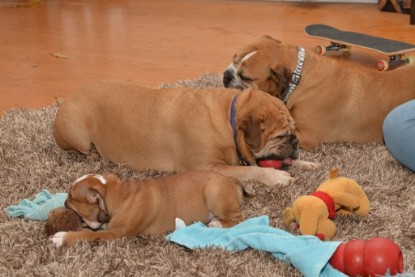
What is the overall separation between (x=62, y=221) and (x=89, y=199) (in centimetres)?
19

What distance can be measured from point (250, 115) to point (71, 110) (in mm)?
1305

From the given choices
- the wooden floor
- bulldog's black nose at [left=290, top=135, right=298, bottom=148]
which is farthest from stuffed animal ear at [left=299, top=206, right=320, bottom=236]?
the wooden floor

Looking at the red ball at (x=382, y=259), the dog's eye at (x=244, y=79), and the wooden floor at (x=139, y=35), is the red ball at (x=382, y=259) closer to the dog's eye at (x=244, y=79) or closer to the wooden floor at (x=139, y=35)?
the dog's eye at (x=244, y=79)

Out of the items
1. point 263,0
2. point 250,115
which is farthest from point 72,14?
point 250,115

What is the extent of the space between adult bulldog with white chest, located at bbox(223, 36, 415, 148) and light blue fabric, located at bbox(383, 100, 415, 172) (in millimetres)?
450

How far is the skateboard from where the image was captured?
634cm

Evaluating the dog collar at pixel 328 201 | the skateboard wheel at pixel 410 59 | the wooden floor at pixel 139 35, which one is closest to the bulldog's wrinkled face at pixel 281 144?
the dog collar at pixel 328 201

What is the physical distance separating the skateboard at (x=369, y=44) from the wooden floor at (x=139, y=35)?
0.92 ft

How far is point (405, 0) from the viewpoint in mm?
9312

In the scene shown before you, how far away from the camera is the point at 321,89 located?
442cm

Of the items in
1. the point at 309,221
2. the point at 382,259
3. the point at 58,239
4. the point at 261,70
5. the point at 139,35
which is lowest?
the point at 139,35

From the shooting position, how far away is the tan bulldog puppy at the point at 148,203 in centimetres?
289

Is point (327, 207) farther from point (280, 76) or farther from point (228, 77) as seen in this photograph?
point (228, 77)

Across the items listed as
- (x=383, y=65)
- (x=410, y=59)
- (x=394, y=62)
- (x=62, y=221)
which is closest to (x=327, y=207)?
(x=62, y=221)
